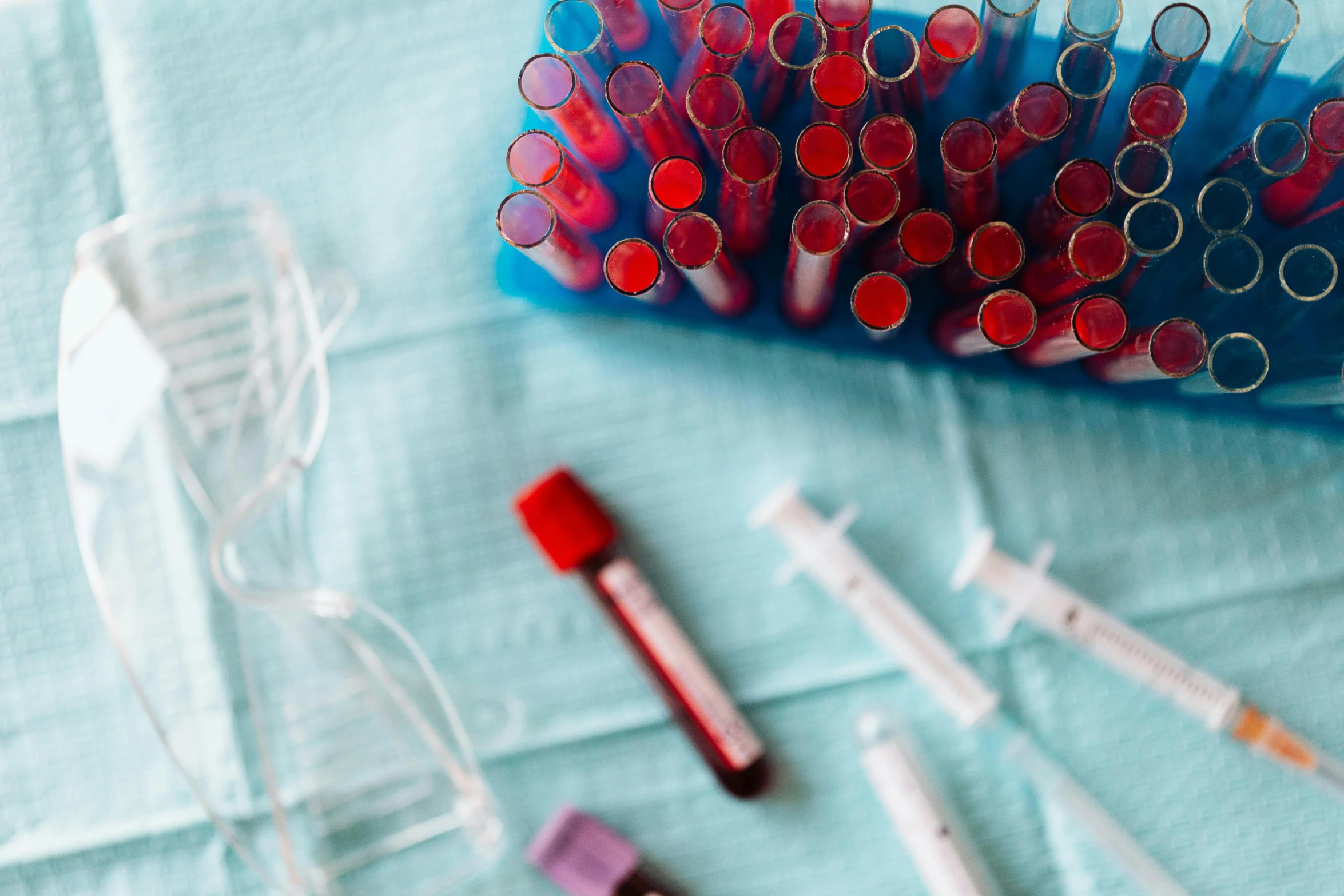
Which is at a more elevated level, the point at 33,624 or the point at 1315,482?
the point at 1315,482

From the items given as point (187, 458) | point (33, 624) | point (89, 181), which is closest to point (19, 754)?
point (33, 624)

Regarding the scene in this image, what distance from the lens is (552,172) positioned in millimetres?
521

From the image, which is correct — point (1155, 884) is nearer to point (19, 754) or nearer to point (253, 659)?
point (253, 659)

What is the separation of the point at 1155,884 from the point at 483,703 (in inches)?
16.6

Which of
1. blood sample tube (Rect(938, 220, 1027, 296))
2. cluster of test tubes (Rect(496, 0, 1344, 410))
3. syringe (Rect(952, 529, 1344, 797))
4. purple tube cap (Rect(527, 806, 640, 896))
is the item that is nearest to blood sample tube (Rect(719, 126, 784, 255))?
cluster of test tubes (Rect(496, 0, 1344, 410))

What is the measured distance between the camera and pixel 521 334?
2.08ft

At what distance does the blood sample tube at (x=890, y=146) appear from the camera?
0.50 metres

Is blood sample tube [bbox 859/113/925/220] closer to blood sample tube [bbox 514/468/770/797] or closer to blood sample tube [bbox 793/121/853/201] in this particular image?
blood sample tube [bbox 793/121/853/201]

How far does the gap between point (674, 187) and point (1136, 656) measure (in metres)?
0.39

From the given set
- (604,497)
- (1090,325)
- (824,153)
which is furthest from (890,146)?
(604,497)

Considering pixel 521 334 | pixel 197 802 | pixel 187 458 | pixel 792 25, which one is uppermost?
pixel 792 25

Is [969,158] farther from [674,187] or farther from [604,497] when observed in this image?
[604,497]

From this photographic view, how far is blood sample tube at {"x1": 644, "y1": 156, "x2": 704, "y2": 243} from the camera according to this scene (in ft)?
1.68

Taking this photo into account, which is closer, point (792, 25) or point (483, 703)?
point (792, 25)
